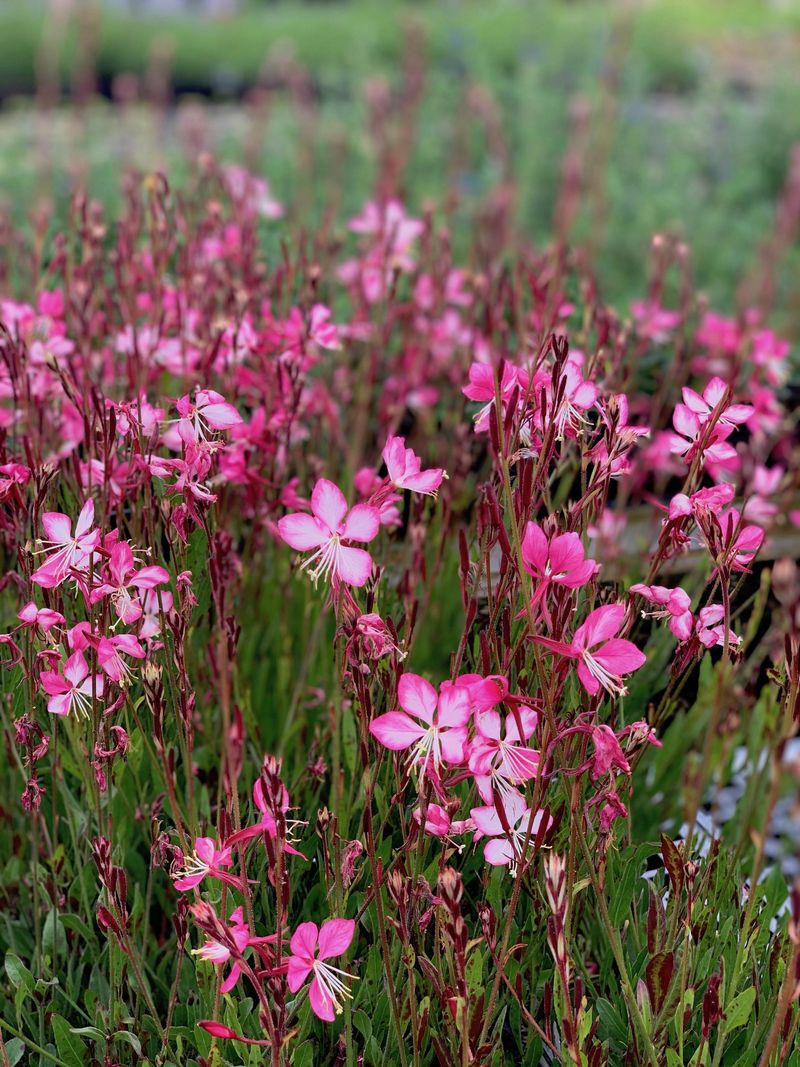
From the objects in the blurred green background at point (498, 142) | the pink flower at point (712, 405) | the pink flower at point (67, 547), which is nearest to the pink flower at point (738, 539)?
the pink flower at point (712, 405)

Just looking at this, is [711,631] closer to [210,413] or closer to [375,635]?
[375,635]

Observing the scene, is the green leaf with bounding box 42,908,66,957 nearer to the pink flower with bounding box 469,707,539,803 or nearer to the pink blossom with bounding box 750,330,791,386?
the pink flower with bounding box 469,707,539,803

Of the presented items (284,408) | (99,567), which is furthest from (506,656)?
Answer: (284,408)

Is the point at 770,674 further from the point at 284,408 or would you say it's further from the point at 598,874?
the point at 284,408

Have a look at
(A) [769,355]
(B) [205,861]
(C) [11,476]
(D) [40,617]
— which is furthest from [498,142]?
(B) [205,861]

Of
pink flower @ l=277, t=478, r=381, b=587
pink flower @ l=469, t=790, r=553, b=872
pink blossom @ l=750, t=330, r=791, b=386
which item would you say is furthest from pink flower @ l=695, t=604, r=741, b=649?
pink blossom @ l=750, t=330, r=791, b=386

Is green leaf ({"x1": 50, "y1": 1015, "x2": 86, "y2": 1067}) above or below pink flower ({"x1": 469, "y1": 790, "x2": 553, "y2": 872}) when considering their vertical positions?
below

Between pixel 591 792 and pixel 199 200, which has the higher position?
pixel 199 200
